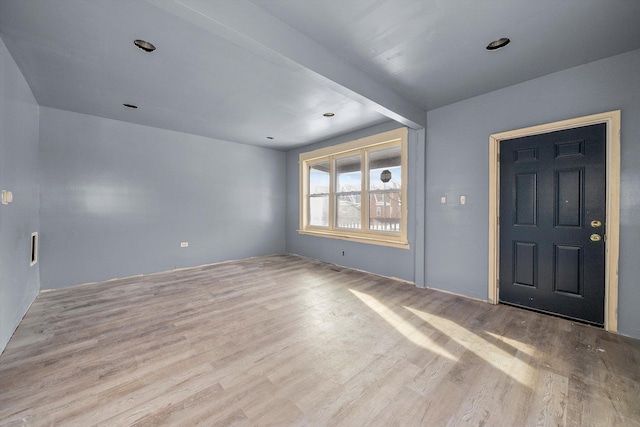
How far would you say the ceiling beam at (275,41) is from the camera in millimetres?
1658

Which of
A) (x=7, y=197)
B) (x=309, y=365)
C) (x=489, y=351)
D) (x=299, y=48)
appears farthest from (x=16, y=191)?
(x=489, y=351)

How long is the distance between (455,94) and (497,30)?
1.23m

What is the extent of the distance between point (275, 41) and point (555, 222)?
11.4 ft

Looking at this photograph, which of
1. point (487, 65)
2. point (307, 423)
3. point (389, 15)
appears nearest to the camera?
point (307, 423)

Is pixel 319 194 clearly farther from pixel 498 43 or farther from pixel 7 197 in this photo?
pixel 7 197

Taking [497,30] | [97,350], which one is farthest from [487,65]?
[97,350]

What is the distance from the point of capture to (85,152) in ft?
13.2

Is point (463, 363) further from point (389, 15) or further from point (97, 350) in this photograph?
point (97, 350)

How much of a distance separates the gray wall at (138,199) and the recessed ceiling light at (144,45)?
2679 millimetres

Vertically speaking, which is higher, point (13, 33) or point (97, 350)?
point (13, 33)

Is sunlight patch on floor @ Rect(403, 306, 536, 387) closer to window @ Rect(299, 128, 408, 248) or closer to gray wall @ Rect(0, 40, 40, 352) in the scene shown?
window @ Rect(299, 128, 408, 248)

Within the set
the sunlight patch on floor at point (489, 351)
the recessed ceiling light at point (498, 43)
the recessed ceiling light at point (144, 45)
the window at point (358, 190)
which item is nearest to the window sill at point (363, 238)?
the window at point (358, 190)

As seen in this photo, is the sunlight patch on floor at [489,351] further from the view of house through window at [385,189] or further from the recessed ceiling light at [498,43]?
the recessed ceiling light at [498,43]

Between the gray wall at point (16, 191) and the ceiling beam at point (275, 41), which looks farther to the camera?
the gray wall at point (16, 191)
